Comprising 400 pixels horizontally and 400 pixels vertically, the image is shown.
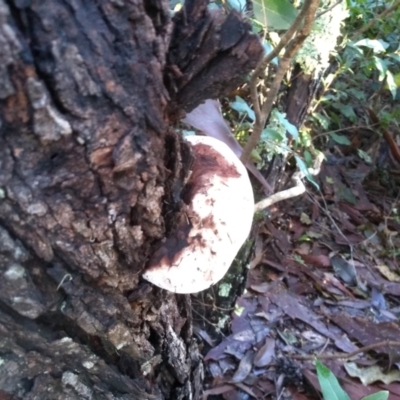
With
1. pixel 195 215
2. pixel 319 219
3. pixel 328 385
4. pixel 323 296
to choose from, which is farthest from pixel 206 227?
pixel 319 219

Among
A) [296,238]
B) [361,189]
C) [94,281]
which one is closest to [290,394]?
[296,238]

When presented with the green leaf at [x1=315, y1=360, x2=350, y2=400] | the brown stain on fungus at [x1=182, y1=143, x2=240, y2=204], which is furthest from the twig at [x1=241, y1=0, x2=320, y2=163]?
the green leaf at [x1=315, y1=360, x2=350, y2=400]

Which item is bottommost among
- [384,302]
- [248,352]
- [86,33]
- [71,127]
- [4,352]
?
[384,302]

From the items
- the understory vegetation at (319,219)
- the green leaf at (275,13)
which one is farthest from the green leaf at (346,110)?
the green leaf at (275,13)

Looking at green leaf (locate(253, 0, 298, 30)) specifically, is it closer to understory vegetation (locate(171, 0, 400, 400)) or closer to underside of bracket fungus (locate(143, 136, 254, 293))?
understory vegetation (locate(171, 0, 400, 400))

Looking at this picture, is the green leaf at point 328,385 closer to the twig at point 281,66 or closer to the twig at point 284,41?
the twig at point 281,66

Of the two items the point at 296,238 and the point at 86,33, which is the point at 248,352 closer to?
the point at 296,238
